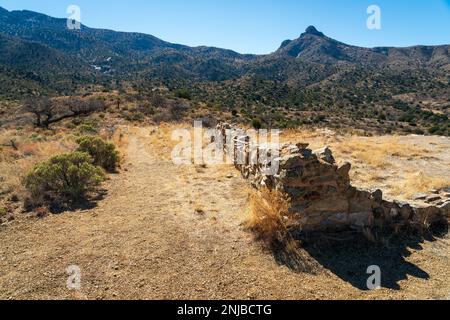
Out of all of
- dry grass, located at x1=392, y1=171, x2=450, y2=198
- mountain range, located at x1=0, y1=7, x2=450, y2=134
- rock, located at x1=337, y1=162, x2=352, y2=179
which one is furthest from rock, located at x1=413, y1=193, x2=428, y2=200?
mountain range, located at x1=0, y1=7, x2=450, y2=134

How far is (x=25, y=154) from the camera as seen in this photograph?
45.0ft

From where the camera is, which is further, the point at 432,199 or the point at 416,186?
the point at 416,186

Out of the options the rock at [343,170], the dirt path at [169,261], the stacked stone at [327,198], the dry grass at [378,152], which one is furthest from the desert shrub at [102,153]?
the dry grass at [378,152]

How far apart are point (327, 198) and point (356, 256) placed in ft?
4.09

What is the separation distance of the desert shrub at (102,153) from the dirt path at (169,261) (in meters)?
3.92

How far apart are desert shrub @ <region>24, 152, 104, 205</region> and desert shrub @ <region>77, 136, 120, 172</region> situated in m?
2.39

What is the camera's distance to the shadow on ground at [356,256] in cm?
581

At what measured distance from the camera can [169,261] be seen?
19.4 ft

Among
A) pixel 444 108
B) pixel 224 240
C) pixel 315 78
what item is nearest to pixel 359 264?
pixel 224 240

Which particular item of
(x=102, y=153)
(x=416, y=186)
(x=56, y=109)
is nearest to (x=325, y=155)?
(x=416, y=186)

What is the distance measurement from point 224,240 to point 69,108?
3188cm

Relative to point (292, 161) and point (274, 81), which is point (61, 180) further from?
point (274, 81)

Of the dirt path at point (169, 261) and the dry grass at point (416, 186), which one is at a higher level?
the dry grass at point (416, 186)

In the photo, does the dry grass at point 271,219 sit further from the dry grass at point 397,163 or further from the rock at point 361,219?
the dry grass at point 397,163
